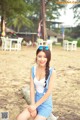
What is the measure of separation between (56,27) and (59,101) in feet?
271

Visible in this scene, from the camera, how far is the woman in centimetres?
359

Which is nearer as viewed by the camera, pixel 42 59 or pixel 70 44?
pixel 42 59

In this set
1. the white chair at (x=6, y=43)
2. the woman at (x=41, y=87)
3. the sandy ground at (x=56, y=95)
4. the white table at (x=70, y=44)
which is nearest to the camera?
the woman at (x=41, y=87)

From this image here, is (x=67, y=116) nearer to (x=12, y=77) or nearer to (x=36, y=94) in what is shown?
(x=36, y=94)

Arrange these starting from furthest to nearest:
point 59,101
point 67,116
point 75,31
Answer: point 75,31 < point 59,101 < point 67,116

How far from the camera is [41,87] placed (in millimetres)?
3662

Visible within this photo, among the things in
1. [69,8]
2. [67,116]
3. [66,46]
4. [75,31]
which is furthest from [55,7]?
[67,116]

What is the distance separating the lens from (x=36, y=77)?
3.71 metres

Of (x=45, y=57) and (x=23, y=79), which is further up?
(x=45, y=57)

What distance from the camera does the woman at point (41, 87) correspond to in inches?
141

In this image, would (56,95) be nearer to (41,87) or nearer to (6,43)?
(41,87)

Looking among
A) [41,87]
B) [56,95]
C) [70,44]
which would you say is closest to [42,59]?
[41,87]

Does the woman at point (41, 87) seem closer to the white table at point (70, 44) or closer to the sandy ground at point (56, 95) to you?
the sandy ground at point (56, 95)

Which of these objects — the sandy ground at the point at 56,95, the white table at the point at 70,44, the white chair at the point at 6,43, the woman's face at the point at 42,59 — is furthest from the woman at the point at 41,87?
the white table at the point at 70,44
